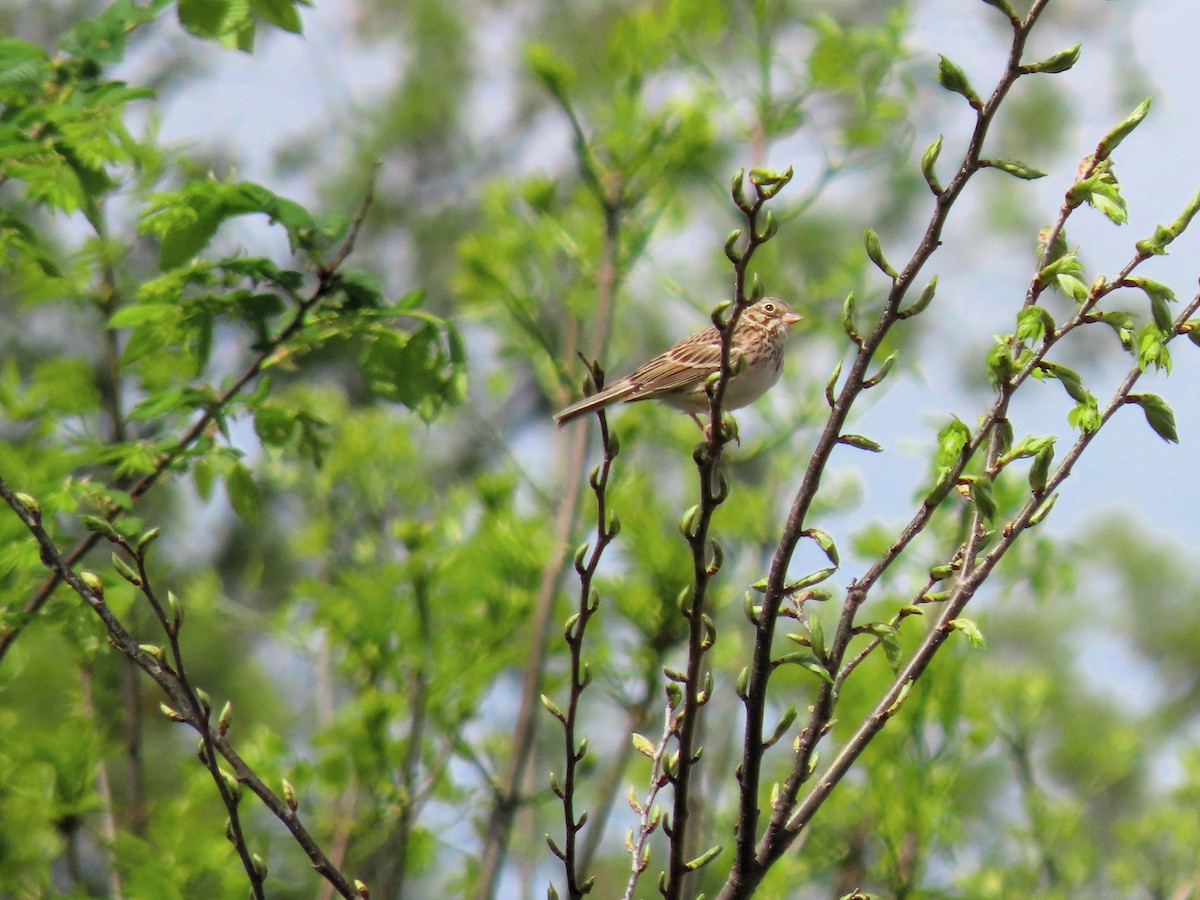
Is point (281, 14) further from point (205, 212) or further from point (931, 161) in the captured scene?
point (931, 161)

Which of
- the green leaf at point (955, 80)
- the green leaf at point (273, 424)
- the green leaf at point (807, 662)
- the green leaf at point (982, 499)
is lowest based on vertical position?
the green leaf at point (807, 662)

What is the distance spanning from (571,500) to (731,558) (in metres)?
0.92

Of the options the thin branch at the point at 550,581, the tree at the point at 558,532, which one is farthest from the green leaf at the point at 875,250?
the thin branch at the point at 550,581

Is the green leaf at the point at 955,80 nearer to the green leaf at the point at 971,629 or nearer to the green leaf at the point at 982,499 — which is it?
the green leaf at the point at 982,499

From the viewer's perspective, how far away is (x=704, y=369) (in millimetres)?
4004

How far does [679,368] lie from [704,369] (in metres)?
0.11

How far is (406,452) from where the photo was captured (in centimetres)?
587

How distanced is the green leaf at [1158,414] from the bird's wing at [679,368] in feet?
6.26

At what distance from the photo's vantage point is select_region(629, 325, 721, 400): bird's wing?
402cm

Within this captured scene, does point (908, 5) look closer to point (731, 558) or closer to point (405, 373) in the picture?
point (731, 558)

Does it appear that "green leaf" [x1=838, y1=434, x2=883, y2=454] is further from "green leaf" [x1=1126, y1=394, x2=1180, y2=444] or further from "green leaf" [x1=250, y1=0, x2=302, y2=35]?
"green leaf" [x1=250, y1=0, x2=302, y2=35]

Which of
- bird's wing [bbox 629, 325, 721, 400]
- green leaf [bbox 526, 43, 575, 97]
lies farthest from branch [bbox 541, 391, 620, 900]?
green leaf [bbox 526, 43, 575, 97]

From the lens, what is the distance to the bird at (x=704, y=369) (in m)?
4.00

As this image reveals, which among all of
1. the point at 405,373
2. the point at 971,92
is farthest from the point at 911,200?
the point at 971,92
